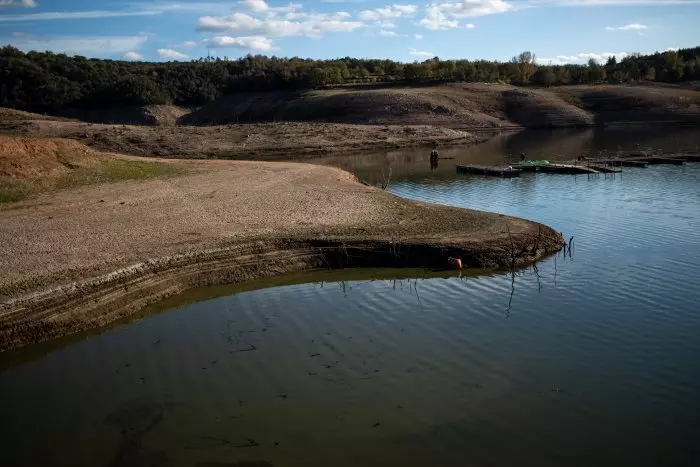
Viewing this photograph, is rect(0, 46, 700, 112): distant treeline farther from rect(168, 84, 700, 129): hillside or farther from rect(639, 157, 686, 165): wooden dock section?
rect(639, 157, 686, 165): wooden dock section

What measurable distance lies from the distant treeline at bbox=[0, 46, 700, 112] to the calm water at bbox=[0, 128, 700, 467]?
→ 7133 cm

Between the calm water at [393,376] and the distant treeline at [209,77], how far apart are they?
71329 millimetres

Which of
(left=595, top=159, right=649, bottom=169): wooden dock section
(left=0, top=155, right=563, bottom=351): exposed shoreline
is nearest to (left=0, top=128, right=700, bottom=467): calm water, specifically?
(left=0, top=155, right=563, bottom=351): exposed shoreline

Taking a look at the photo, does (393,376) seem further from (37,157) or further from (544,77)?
(544,77)

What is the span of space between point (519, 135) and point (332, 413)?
200 ft

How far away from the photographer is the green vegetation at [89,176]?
79.5 ft

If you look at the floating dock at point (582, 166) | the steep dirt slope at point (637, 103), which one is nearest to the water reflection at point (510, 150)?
the floating dock at point (582, 166)

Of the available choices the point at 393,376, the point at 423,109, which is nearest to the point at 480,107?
the point at 423,109

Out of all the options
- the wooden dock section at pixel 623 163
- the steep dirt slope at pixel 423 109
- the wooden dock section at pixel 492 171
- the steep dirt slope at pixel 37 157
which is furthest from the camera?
the steep dirt slope at pixel 423 109

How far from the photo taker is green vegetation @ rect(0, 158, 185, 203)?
2423 cm

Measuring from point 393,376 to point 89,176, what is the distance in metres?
20.0

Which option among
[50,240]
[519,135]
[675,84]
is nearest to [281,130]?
[519,135]

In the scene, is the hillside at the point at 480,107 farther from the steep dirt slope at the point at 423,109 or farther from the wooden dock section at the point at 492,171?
the wooden dock section at the point at 492,171

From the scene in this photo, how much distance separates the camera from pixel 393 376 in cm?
1166
